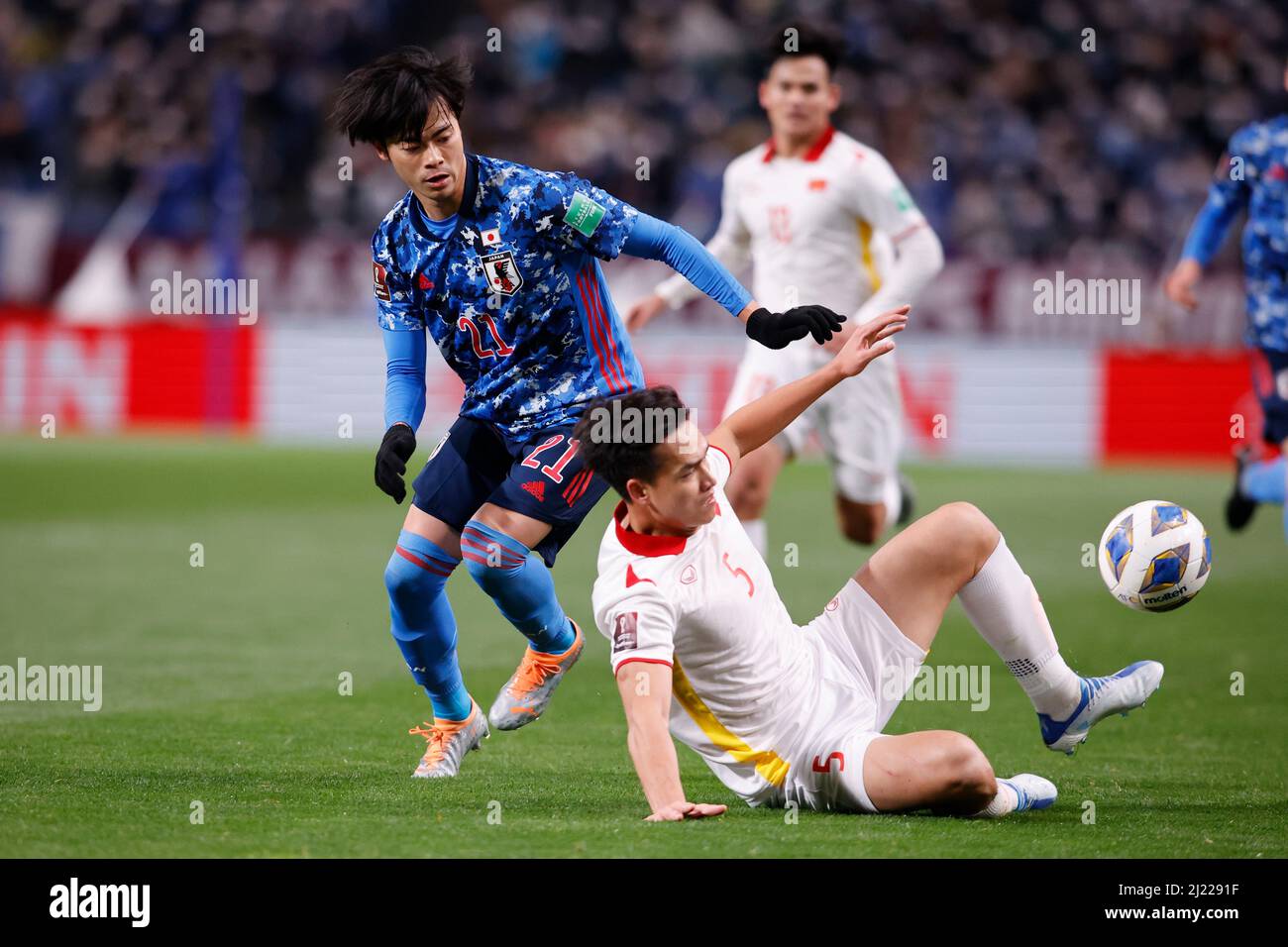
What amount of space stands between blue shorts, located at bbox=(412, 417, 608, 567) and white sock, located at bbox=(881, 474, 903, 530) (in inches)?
154

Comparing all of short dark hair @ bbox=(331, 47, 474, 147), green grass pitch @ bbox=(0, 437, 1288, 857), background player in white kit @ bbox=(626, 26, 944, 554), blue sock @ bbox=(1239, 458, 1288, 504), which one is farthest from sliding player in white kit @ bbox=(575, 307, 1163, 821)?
blue sock @ bbox=(1239, 458, 1288, 504)

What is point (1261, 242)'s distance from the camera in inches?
347

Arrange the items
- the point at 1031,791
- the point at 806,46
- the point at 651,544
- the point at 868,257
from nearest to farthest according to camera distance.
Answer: the point at 651,544, the point at 1031,791, the point at 806,46, the point at 868,257

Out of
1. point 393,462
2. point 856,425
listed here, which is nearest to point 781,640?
point 393,462

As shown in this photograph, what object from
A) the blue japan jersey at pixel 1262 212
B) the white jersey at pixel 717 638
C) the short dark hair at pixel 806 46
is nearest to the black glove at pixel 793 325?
the white jersey at pixel 717 638

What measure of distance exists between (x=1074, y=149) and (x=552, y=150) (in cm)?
626

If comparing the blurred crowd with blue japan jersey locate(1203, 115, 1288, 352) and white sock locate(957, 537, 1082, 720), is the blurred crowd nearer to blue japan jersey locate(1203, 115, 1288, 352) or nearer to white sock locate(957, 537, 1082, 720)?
blue japan jersey locate(1203, 115, 1288, 352)

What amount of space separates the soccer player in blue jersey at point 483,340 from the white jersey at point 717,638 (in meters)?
0.81

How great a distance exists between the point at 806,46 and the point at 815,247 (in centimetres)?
97

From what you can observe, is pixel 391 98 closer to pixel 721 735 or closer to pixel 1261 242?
pixel 721 735

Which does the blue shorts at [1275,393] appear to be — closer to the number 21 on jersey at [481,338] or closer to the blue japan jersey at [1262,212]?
the blue japan jersey at [1262,212]

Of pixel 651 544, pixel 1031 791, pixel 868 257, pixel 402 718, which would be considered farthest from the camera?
pixel 868 257

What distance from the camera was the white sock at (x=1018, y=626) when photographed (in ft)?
16.4

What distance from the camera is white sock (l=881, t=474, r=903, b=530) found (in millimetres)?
9383
